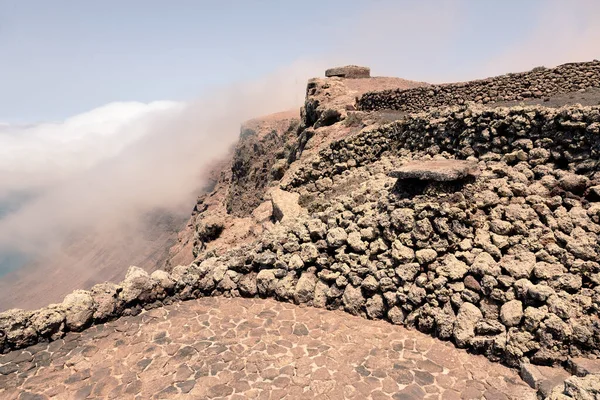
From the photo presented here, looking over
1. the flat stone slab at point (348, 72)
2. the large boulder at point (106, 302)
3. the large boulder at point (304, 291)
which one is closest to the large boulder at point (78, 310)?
the large boulder at point (106, 302)

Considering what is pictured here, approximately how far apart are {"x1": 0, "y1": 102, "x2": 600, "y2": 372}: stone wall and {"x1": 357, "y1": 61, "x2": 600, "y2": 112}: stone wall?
7.01m

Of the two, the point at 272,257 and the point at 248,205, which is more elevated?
the point at 272,257

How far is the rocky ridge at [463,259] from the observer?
7066mm

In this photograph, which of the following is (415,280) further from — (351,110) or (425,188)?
(351,110)

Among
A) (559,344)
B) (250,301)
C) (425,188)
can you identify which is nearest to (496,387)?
(559,344)

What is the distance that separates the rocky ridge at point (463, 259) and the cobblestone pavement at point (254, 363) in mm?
479

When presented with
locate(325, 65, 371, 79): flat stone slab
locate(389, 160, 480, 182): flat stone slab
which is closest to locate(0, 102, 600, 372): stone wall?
locate(389, 160, 480, 182): flat stone slab

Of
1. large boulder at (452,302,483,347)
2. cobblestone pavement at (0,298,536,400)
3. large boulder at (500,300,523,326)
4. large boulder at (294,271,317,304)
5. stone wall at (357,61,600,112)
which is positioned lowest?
cobblestone pavement at (0,298,536,400)

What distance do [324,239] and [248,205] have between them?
27024 mm

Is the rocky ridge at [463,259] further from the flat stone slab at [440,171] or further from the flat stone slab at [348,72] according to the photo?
the flat stone slab at [348,72]

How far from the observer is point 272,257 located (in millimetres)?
10672

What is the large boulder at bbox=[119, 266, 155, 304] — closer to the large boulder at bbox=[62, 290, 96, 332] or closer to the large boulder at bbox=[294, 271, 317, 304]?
the large boulder at bbox=[62, 290, 96, 332]

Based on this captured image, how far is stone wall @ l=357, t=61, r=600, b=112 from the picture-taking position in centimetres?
1511

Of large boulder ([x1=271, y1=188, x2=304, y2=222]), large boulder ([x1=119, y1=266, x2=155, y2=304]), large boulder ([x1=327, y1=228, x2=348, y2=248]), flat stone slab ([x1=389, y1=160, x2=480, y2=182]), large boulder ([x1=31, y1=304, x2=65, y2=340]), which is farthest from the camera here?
large boulder ([x1=271, y1=188, x2=304, y2=222])
